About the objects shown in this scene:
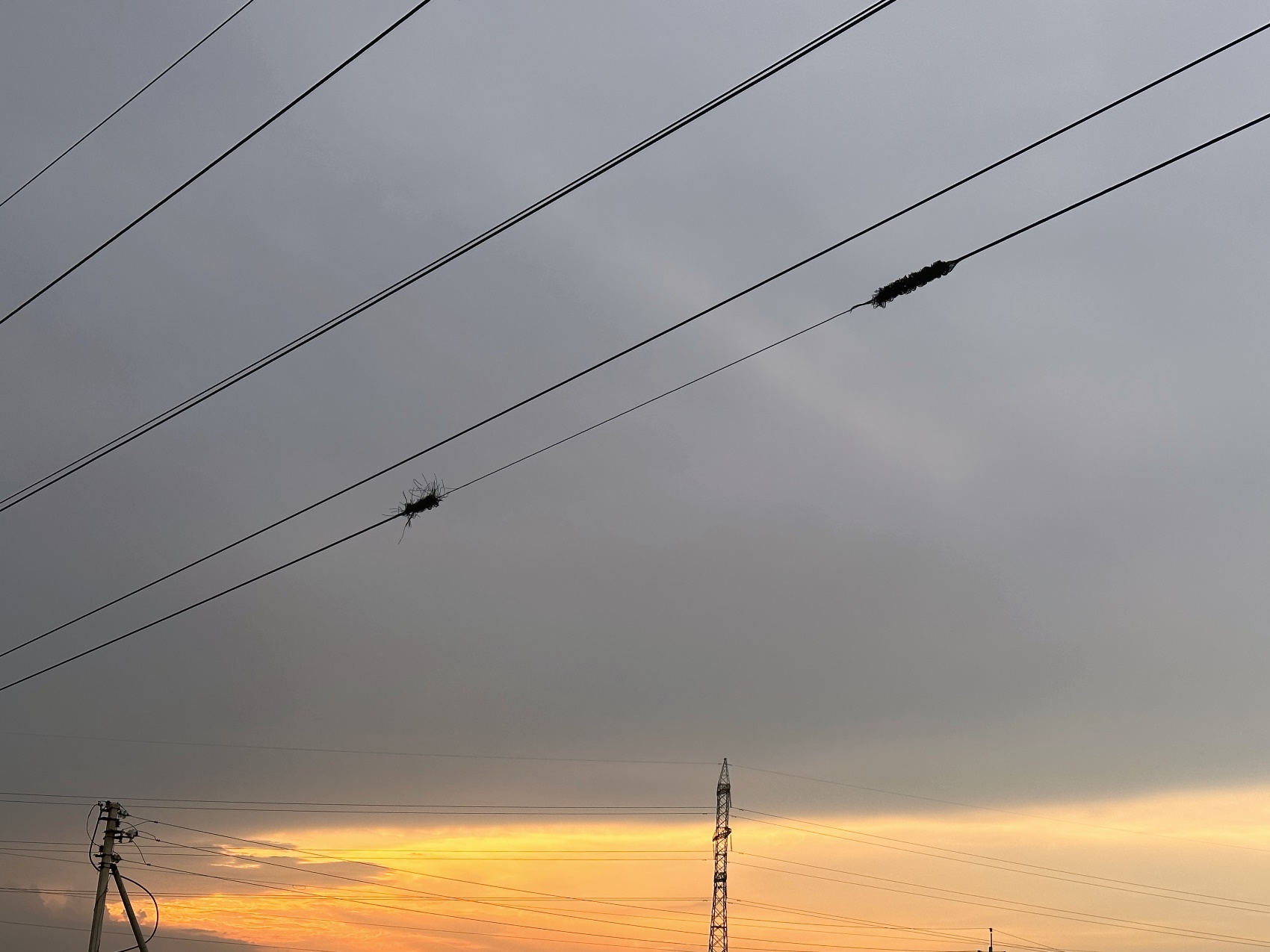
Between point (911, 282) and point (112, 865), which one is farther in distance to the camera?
point (112, 865)

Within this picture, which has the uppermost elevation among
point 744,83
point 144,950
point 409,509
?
point 744,83

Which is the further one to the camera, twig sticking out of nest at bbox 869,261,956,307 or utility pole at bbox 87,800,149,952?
utility pole at bbox 87,800,149,952

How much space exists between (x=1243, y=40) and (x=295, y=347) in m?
15.9

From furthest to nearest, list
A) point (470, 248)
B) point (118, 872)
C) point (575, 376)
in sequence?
point (118, 872) → point (575, 376) → point (470, 248)

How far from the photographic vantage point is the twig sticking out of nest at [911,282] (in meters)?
17.6

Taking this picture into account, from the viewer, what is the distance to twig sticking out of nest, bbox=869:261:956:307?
692 inches

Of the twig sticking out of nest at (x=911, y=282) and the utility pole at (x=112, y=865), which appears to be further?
the utility pole at (x=112, y=865)

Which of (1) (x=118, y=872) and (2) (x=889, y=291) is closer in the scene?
(2) (x=889, y=291)

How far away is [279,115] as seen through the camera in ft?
60.8

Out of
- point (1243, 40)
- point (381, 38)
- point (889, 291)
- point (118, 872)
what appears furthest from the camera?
point (118, 872)

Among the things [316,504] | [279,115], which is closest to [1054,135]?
[279,115]

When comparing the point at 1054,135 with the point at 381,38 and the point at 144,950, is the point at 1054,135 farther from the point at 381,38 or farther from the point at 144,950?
the point at 144,950

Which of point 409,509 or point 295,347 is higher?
point 295,347

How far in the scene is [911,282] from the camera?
1792 cm
